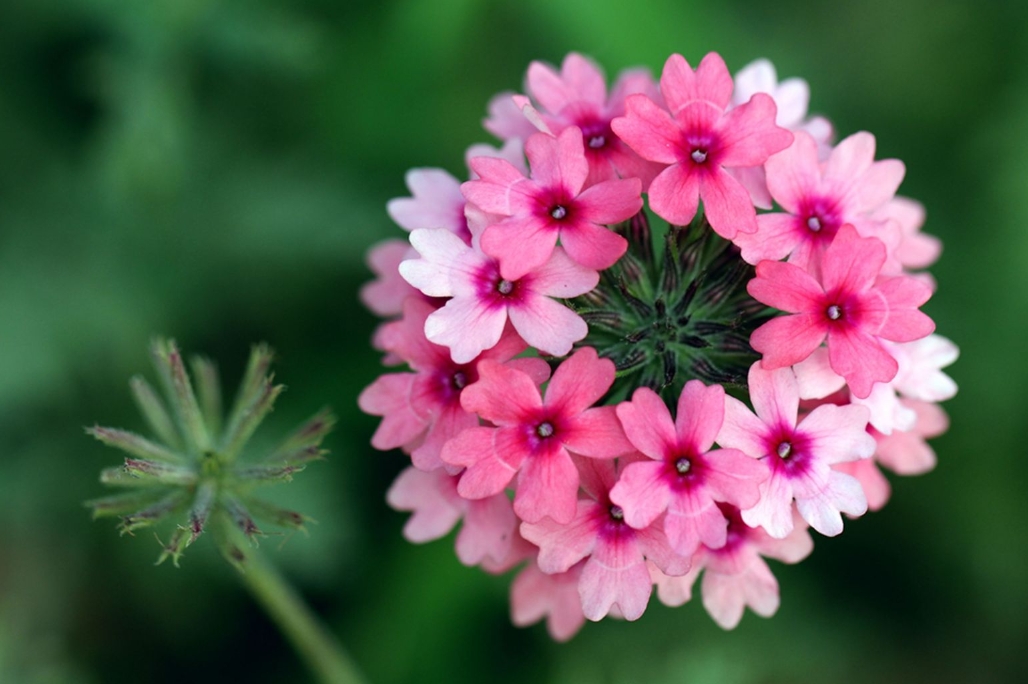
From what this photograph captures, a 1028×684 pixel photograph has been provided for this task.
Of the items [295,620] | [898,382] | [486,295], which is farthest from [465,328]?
[295,620]

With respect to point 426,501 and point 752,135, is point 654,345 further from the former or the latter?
point 426,501

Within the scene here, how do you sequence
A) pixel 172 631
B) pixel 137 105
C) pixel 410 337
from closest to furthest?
1. pixel 410 337
2. pixel 137 105
3. pixel 172 631

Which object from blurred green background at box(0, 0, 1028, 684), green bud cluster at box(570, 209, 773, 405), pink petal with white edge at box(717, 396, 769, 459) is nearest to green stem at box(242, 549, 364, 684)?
blurred green background at box(0, 0, 1028, 684)

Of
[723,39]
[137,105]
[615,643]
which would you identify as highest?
[723,39]

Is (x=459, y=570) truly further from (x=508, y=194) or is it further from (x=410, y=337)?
(x=508, y=194)

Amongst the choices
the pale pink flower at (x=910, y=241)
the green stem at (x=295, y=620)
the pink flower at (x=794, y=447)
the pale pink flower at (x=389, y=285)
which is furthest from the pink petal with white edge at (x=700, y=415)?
the green stem at (x=295, y=620)

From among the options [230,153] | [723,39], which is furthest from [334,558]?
[723,39]
